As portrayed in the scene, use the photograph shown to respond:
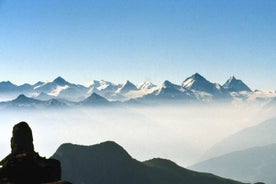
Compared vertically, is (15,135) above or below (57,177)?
above

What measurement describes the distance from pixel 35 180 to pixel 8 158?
7.40m

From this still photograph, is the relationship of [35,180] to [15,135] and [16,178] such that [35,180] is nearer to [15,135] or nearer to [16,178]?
[16,178]

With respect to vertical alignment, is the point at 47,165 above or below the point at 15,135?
below

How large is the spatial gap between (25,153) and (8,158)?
438 cm

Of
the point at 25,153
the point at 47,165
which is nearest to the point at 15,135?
the point at 25,153

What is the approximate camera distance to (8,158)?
97625 millimetres

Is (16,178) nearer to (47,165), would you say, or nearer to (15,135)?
(47,165)

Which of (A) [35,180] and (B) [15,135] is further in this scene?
(B) [15,135]

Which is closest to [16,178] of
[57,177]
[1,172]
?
[1,172]

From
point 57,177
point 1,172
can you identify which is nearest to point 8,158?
point 1,172

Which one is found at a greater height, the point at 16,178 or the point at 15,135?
the point at 15,135

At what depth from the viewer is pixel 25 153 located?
332 ft

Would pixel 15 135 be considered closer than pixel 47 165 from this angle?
No

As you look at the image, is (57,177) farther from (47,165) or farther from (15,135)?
(15,135)
